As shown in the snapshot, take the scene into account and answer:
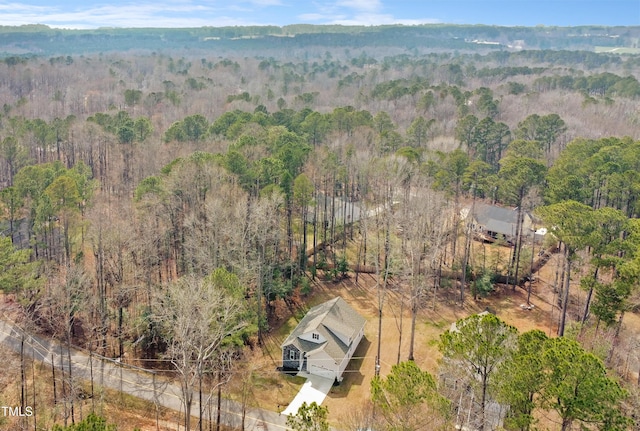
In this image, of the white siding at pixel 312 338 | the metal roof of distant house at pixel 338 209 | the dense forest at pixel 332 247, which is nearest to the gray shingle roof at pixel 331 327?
the white siding at pixel 312 338

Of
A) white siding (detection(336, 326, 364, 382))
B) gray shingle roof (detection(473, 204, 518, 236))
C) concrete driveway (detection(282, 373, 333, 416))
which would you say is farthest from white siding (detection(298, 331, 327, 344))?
gray shingle roof (detection(473, 204, 518, 236))

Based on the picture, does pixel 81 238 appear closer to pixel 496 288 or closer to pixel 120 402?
pixel 120 402

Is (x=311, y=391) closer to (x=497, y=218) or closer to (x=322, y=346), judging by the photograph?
(x=322, y=346)

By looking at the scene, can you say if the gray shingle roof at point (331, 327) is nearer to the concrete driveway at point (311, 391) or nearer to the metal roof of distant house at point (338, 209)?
the concrete driveway at point (311, 391)

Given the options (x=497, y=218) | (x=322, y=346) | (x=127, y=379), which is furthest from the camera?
(x=497, y=218)

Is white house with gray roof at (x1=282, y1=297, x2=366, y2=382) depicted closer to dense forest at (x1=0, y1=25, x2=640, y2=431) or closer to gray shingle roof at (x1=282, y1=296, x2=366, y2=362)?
gray shingle roof at (x1=282, y1=296, x2=366, y2=362)

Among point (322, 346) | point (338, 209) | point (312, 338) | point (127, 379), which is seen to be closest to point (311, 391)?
point (322, 346)
